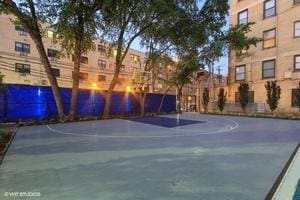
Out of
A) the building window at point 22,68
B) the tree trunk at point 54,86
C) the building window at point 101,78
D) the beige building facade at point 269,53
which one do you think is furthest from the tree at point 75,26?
the building window at point 101,78

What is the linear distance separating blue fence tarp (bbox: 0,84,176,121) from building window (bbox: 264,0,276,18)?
13.6 meters

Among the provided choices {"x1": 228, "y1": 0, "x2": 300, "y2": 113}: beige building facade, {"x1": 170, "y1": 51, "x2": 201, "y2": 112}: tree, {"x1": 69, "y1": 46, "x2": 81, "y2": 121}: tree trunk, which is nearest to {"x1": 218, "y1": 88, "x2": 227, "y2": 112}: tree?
{"x1": 228, "y1": 0, "x2": 300, "y2": 113}: beige building facade

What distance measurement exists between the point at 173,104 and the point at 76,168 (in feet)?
68.2

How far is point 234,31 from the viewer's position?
69.9 ft

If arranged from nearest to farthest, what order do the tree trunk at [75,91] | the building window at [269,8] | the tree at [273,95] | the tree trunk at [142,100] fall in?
the tree trunk at [75,91]
the tree at [273,95]
the tree trunk at [142,100]
the building window at [269,8]

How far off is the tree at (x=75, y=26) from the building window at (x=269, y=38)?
15344mm

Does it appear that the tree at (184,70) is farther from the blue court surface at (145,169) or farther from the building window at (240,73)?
the blue court surface at (145,169)

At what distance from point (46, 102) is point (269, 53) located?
18306 mm

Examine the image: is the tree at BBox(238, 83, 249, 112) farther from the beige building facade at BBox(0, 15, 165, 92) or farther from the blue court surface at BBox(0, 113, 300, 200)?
the blue court surface at BBox(0, 113, 300, 200)

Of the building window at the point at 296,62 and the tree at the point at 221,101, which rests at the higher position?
the building window at the point at 296,62

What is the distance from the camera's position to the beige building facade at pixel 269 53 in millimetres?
22500

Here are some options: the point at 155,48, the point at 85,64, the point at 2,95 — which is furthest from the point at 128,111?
the point at 85,64

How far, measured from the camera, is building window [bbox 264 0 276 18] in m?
24.6

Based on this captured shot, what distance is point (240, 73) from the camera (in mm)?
27359
